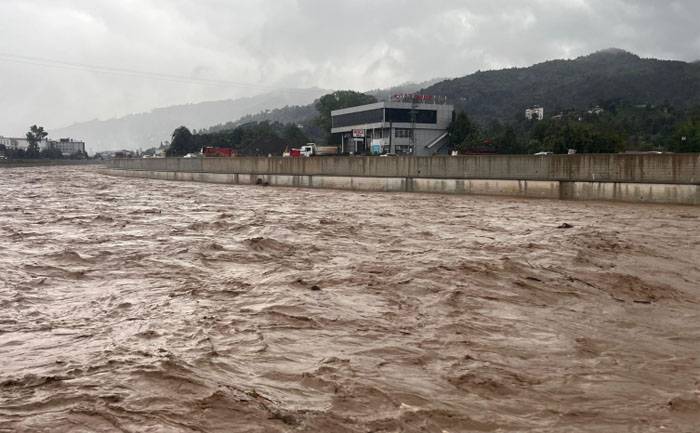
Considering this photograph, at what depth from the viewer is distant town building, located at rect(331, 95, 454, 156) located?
101 metres

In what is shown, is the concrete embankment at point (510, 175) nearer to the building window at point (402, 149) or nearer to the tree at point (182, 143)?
the building window at point (402, 149)

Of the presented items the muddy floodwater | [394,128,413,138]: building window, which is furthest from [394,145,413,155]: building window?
the muddy floodwater

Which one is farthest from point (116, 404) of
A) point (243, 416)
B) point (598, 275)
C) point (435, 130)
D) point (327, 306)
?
point (435, 130)

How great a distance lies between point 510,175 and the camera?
3000cm

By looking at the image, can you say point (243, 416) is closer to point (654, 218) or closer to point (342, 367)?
point (342, 367)

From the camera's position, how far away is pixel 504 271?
1051 centimetres

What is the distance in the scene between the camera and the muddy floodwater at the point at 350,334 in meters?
4.79

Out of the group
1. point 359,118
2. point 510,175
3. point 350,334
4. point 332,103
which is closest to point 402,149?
point 359,118

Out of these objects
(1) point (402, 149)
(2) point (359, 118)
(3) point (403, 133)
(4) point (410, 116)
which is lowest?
(1) point (402, 149)

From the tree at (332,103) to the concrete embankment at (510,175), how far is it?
277 ft

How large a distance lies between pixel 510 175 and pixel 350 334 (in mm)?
24646

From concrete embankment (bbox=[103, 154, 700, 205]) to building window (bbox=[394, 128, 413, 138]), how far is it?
5364 centimetres

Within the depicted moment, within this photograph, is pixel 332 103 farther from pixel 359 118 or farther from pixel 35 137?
pixel 35 137

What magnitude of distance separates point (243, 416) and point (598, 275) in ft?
24.9
